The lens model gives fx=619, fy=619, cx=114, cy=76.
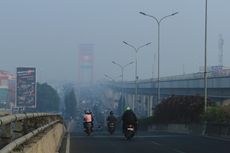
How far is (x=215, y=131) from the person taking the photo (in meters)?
34.8

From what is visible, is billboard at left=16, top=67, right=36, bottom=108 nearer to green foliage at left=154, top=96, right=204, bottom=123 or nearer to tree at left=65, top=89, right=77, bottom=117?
green foliage at left=154, top=96, right=204, bottom=123

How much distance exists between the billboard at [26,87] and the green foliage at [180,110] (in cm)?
1410

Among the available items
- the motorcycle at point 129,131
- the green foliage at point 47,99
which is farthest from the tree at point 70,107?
the motorcycle at point 129,131

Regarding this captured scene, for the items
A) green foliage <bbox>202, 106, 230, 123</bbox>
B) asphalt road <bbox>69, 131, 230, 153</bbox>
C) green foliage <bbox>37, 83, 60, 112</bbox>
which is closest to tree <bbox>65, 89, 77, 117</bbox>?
green foliage <bbox>37, 83, 60, 112</bbox>

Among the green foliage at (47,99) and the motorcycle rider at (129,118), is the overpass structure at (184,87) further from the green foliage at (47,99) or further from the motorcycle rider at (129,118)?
the motorcycle rider at (129,118)

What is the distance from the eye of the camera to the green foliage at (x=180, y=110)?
5550 centimetres

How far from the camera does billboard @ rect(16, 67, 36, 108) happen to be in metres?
58.7

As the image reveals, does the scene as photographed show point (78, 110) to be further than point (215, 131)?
Yes

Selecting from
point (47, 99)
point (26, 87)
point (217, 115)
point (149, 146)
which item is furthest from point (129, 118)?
point (47, 99)

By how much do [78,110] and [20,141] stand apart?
136686 mm

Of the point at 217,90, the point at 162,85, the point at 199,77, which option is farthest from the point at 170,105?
the point at 162,85

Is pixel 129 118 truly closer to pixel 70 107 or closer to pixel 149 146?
pixel 149 146

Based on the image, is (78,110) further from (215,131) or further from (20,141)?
(20,141)

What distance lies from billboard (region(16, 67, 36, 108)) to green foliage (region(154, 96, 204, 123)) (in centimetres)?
1410
